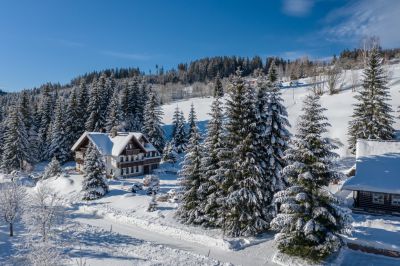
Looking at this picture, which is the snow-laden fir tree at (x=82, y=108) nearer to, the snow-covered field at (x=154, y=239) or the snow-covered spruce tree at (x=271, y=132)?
the snow-covered field at (x=154, y=239)

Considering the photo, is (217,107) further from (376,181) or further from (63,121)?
(63,121)

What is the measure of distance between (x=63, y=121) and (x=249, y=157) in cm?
5168

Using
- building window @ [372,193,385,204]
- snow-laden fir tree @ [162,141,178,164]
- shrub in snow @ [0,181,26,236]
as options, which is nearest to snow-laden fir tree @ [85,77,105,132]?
snow-laden fir tree @ [162,141,178,164]

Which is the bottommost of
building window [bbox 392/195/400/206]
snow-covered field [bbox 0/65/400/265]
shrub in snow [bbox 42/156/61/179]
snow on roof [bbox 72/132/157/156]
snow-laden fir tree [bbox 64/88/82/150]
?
snow-covered field [bbox 0/65/400/265]

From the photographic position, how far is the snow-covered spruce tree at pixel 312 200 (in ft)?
70.9

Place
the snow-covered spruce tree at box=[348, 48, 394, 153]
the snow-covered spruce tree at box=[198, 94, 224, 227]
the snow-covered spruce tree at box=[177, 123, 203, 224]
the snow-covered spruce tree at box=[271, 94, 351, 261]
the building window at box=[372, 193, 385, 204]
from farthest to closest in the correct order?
the snow-covered spruce tree at box=[348, 48, 394, 153]
the snow-covered spruce tree at box=[177, 123, 203, 224]
the building window at box=[372, 193, 385, 204]
the snow-covered spruce tree at box=[198, 94, 224, 227]
the snow-covered spruce tree at box=[271, 94, 351, 261]

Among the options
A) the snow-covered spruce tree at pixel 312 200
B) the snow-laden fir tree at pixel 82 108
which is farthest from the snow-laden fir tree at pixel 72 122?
the snow-covered spruce tree at pixel 312 200

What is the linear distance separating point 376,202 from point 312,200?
12344 mm

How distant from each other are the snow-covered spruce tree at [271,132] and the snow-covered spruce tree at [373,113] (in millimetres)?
23941

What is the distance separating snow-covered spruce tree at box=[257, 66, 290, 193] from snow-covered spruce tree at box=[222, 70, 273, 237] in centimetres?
60

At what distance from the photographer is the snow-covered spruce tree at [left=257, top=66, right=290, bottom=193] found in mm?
28016

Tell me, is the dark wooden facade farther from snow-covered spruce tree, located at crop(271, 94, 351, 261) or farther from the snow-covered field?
snow-covered spruce tree, located at crop(271, 94, 351, 261)

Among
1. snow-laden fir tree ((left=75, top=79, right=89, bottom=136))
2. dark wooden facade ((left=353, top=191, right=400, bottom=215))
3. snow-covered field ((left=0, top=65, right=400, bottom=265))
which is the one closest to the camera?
snow-covered field ((left=0, top=65, right=400, bottom=265))

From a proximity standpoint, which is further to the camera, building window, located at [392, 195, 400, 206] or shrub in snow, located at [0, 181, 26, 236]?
building window, located at [392, 195, 400, 206]
